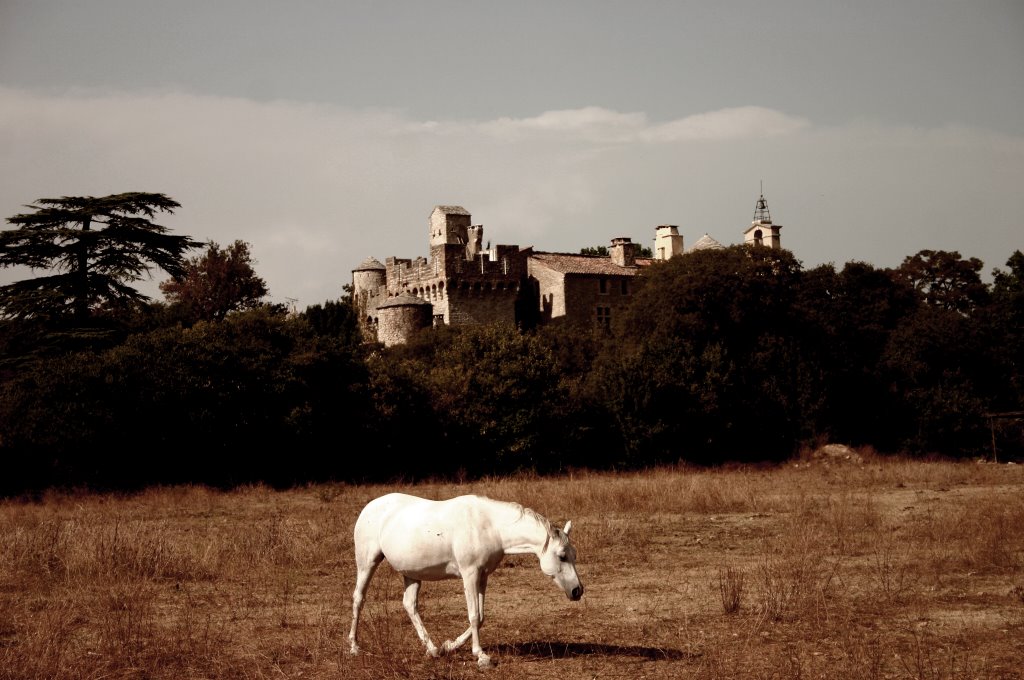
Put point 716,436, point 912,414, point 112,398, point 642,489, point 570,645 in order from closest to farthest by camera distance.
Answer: point 570,645 < point 642,489 < point 112,398 < point 716,436 < point 912,414

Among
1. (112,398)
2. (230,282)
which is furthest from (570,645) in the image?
(230,282)

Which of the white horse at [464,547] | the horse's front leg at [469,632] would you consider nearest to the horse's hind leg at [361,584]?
the white horse at [464,547]

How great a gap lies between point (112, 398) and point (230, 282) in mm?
43799

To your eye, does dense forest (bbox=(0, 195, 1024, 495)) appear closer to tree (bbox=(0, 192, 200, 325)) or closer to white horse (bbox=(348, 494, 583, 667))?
tree (bbox=(0, 192, 200, 325))

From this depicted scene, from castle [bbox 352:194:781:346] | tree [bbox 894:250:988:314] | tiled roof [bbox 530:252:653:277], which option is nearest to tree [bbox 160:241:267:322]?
castle [bbox 352:194:781:346]

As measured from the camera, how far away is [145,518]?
24.5 meters

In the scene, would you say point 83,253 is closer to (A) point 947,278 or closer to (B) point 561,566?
(B) point 561,566

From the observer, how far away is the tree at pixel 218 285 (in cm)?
7588

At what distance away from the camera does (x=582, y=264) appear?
3231 inches

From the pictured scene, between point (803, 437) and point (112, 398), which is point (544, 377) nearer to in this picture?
point (803, 437)

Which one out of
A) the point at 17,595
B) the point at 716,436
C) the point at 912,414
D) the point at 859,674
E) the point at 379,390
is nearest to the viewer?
the point at 859,674

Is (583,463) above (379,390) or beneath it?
beneath

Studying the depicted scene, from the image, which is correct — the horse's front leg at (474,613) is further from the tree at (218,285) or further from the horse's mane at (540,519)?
the tree at (218,285)

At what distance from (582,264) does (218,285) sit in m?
27.7
